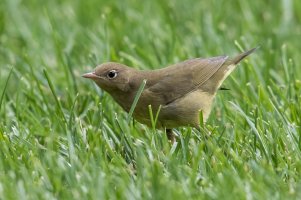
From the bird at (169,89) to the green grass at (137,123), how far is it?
12cm

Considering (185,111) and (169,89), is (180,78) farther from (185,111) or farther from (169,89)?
(185,111)

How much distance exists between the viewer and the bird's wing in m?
5.48

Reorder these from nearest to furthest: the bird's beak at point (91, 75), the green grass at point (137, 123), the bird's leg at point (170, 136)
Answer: the green grass at point (137, 123) < the bird's leg at point (170, 136) < the bird's beak at point (91, 75)

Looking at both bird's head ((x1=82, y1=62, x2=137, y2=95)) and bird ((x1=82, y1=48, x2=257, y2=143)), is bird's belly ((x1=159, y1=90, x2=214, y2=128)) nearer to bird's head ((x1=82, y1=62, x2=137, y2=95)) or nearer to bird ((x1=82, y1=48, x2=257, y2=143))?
bird ((x1=82, y1=48, x2=257, y2=143))

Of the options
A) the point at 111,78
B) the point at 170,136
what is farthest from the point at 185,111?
the point at 111,78

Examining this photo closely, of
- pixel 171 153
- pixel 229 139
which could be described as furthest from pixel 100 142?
pixel 229 139

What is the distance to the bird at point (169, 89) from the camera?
535 centimetres

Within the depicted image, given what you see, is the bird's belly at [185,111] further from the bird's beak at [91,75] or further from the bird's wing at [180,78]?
the bird's beak at [91,75]

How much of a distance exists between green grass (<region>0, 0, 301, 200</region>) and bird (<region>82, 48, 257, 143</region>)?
124 mm

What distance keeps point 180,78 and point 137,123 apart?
1.41 feet

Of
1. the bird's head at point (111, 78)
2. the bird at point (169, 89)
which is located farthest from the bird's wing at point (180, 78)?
the bird's head at point (111, 78)

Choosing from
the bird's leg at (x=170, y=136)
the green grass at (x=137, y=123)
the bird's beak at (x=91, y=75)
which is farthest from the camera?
the bird's beak at (x=91, y=75)

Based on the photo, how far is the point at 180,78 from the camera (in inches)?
223

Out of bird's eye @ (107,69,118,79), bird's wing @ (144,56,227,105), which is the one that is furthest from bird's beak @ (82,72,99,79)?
bird's wing @ (144,56,227,105)
